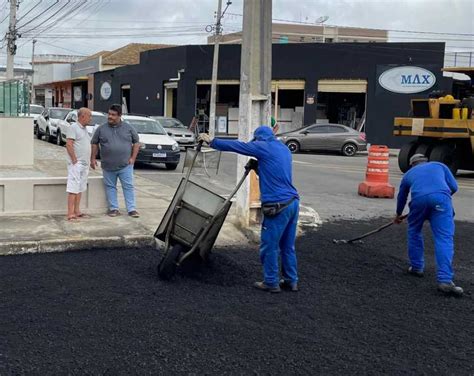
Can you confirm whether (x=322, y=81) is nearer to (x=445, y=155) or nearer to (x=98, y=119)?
(x=98, y=119)

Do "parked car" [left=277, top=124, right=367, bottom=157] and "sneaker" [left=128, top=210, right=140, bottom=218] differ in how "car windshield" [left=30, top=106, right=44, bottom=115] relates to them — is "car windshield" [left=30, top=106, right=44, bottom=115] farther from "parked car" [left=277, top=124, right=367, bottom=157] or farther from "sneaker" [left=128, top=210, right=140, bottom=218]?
"sneaker" [left=128, top=210, right=140, bottom=218]

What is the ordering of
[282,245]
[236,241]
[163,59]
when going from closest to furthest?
[282,245] → [236,241] → [163,59]

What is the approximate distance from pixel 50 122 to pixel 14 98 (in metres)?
10.3


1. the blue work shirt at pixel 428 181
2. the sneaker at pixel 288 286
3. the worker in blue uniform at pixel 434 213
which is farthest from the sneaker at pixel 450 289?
the sneaker at pixel 288 286

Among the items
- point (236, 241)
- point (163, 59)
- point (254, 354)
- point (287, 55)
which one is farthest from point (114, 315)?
point (163, 59)

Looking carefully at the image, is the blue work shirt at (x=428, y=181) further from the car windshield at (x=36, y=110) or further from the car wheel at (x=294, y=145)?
the car windshield at (x=36, y=110)

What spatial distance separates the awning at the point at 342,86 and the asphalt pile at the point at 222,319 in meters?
26.5

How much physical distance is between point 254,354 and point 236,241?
12.7 ft

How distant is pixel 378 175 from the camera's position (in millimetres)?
13641

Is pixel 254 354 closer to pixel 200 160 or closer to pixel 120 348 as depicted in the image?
pixel 120 348

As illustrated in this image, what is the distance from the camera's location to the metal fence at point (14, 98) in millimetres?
16469

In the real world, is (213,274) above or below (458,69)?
below

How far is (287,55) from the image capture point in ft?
112

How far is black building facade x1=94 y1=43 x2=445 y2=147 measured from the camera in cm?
3186
